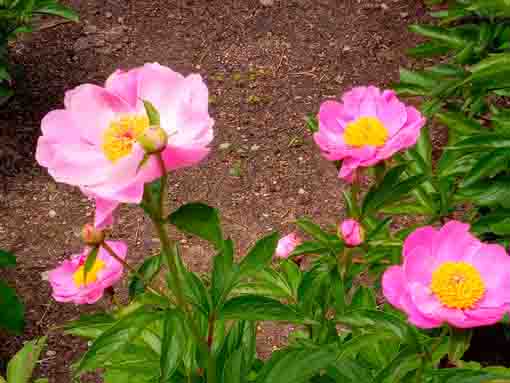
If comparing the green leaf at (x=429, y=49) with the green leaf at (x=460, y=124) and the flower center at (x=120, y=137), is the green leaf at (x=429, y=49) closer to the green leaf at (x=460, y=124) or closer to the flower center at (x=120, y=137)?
the green leaf at (x=460, y=124)

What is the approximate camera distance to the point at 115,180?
0.69 meters

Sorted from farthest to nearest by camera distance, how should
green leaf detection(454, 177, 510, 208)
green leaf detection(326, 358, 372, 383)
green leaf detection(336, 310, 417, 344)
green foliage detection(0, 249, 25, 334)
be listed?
green foliage detection(0, 249, 25, 334) < green leaf detection(454, 177, 510, 208) < green leaf detection(326, 358, 372, 383) < green leaf detection(336, 310, 417, 344)

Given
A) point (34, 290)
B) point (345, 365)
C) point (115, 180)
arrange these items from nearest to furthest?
1. point (115, 180)
2. point (345, 365)
3. point (34, 290)

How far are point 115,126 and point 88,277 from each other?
1.38 ft

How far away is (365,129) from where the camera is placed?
108 cm

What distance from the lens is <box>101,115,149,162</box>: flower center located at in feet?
2.58

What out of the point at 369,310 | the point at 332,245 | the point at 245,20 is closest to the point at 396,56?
the point at 245,20

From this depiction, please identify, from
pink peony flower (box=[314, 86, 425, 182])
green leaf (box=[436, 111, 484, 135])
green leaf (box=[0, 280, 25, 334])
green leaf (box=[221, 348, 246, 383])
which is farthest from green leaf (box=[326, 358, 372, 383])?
green leaf (box=[0, 280, 25, 334])

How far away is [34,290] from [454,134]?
1.54 meters

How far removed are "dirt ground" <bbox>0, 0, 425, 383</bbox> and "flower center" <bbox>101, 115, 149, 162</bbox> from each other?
145cm

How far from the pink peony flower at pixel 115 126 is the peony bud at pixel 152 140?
5 centimetres

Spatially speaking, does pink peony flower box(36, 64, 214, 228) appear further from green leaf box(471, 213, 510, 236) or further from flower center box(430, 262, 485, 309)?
green leaf box(471, 213, 510, 236)

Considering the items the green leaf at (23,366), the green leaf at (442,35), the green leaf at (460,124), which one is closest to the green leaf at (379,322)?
the green leaf at (23,366)

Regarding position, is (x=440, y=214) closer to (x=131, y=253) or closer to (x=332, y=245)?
(x=332, y=245)
